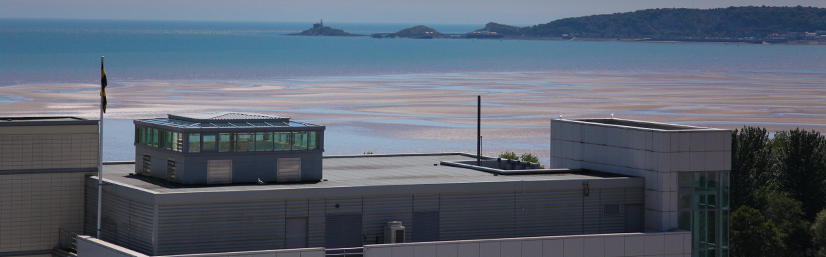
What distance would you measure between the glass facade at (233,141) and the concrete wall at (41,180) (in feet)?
7.45

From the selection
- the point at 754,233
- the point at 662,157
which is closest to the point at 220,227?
the point at 662,157

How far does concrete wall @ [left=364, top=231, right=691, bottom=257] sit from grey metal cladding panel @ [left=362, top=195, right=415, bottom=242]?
2.05 meters

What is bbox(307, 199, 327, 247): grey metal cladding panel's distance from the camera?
31.2m

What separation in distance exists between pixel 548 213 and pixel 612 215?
2.32 meters

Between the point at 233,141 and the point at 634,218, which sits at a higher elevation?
the point at 233,141

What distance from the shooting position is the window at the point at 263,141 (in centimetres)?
3359

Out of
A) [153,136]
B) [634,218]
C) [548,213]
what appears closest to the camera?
[548,213]

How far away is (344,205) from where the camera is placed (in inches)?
1243

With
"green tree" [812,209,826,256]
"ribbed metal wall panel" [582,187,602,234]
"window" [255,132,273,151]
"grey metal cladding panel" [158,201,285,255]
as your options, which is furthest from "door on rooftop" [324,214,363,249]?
"green tree" [812,209,826,256]

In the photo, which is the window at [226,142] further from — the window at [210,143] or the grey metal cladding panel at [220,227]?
the grey metal cladding panel at [220,227]

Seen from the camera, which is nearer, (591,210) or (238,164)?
(238,164)

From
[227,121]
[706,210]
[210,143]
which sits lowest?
[706,210]

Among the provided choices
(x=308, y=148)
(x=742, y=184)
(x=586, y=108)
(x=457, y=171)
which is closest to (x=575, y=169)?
(x=457, y=171)

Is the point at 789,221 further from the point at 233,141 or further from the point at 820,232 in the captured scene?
the point at 233,141
